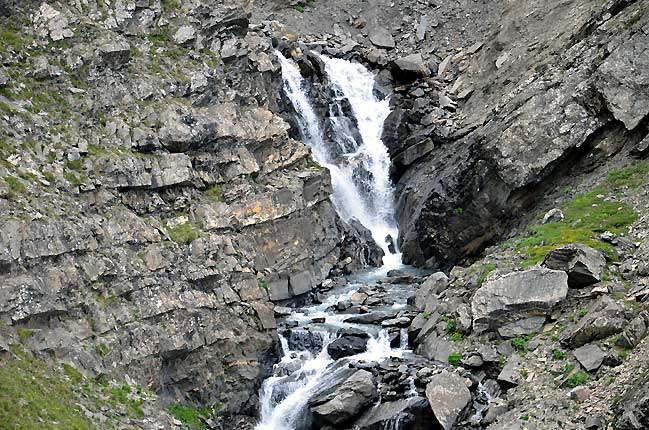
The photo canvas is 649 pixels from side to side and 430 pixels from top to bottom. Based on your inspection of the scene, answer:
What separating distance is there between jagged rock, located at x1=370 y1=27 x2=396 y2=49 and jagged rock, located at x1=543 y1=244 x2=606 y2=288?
30.4 meters

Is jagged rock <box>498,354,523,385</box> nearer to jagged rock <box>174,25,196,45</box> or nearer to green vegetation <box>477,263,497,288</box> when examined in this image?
green vegetation <box>477,263,497,288</box>

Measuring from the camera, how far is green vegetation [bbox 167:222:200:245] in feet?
84.7

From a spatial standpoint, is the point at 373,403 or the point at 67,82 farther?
the point at 67,82

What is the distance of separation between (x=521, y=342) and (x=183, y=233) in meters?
12.7

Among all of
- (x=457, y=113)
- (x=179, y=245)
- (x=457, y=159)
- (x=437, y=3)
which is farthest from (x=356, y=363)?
(x=437, y=3)

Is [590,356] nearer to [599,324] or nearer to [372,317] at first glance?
[599,324]

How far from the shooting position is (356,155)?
39.1 metres

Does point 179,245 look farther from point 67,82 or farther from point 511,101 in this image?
point 511,101

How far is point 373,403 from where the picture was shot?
21625 millimetres

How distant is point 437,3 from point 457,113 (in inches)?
670

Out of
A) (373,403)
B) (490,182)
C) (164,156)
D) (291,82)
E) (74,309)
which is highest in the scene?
(291,82)

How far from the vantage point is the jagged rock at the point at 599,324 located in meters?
19.4

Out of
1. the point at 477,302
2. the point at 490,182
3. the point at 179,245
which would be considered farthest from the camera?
the point at 490,182

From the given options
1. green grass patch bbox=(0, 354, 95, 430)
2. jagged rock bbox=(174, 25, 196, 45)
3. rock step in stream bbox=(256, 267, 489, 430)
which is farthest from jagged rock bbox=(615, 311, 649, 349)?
jagged rock bbox=(174, 25, 196, 45)
